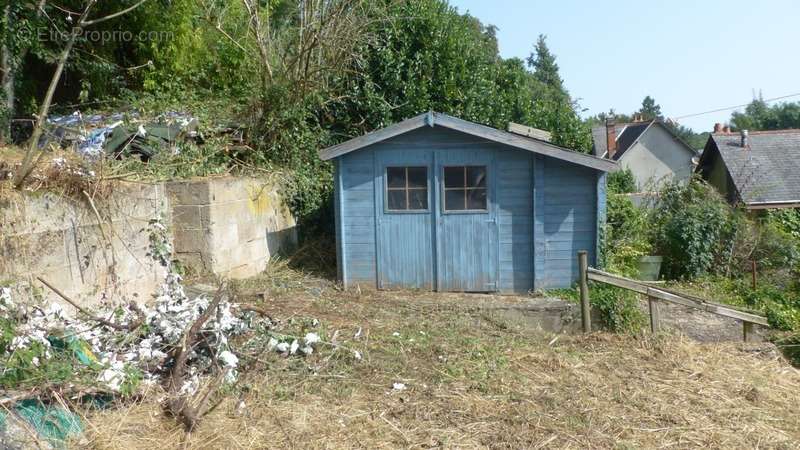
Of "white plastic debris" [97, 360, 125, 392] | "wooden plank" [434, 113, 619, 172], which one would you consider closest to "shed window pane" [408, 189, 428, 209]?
"wooden plank" [434, 113, 619, 172]

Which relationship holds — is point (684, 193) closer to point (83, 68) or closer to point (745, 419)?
point (745, 419)

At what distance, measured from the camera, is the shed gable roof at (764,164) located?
18.6 meters

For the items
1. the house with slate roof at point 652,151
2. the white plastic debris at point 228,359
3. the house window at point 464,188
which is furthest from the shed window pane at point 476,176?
the house with slate roof at point 652,151

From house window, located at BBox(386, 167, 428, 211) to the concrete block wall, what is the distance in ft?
6.98

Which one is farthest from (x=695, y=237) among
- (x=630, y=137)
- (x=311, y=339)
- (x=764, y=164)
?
(x=630, y=137)

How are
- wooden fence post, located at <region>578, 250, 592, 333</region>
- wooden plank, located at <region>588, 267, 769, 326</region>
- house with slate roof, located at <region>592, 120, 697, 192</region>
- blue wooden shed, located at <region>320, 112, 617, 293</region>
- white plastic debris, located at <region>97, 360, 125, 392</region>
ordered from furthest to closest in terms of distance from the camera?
house with slate roof, located at <region>592, 120, 697, 192</region>
blue wooden shed, located at <region>320, 112, 617, 293</region>
wooden fence post, located at <region>578, 250, 592, 333</region>
wooden plank, located at <region>588, 267, 769, 326</region>
white plastic debris, located at <region>97, 360, 125, 392</region>

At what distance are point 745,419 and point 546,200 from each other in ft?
16.3

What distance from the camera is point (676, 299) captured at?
782 cm

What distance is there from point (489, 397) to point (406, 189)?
487 cm

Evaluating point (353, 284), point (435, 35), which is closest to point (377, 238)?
point (353, 284)

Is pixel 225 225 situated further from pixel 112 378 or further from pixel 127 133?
pixel 112 378

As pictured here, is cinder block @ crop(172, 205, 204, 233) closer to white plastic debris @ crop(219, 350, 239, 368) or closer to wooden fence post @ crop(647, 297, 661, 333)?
white plastic debris @ crop(219, 350, 239, 368)

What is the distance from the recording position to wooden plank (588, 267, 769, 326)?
784 cm

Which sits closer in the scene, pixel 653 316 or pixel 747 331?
pixel 653 316
